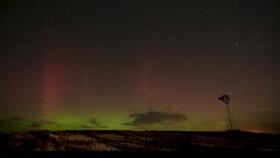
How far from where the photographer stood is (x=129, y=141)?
567 inches

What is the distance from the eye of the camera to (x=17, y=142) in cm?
1296

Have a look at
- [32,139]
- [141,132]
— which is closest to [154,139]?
[141,132]

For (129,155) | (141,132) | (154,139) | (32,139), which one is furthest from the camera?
(141,132)

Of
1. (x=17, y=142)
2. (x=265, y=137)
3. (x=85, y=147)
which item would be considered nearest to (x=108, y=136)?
(x=85, y=147)

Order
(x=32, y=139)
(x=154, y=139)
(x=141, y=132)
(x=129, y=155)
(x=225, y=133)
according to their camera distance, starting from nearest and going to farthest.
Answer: (x=129, y=155) < (x=32, y=139) < (x=154, y=139) < (x=141, y=132) < (x=225, y=133)

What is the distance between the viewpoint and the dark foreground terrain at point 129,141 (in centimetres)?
1304

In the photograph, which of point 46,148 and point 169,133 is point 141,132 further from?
point 46,148

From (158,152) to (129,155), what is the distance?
45.8 inches

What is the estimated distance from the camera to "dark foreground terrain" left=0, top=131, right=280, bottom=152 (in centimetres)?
1304

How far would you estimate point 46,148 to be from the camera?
12.7 m

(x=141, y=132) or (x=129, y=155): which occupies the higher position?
(x=141, y=132)

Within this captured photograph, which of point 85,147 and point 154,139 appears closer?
point 85,147

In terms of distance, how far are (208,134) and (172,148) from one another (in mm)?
3883

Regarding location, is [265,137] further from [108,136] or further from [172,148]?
[108,136]
